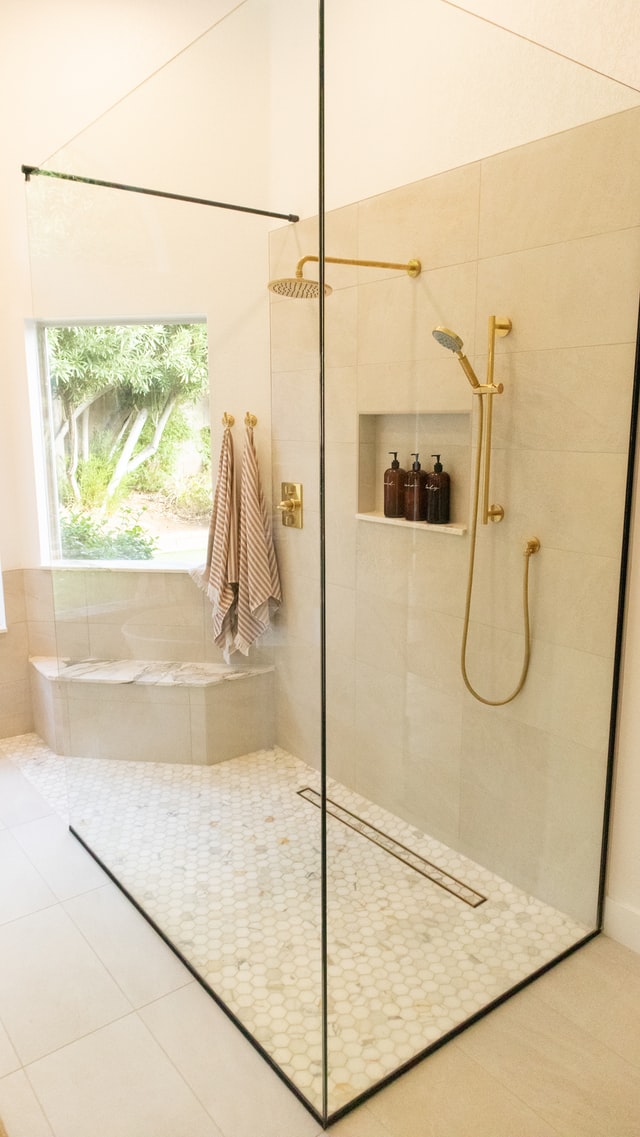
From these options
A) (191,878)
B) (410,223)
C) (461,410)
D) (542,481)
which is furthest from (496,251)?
(191,878)

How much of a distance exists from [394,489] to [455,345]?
38 cm

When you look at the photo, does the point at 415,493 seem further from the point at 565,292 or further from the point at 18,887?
the point at 18,887

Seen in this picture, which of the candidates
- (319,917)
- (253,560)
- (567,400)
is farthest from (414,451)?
(319,917)

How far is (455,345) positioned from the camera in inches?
71.0

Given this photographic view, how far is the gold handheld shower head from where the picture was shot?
179 centimetres

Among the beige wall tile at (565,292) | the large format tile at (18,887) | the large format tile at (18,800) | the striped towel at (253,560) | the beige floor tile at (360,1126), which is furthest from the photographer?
the large format tile at (18,800)

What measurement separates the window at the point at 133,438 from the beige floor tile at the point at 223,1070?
1.17 meters

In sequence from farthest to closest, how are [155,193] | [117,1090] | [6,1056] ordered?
[155,193] → [6,1056] → [117,1090]

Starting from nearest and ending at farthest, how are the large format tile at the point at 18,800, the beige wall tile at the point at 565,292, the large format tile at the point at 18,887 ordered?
1. the beige wall tile at the point at 565,292
2. the large format tile at the point at 18,887
3. the large format tile at the point at 18,800

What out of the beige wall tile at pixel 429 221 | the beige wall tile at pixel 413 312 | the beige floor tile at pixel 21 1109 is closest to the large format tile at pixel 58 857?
the beige floor tile at pixel 21 1109

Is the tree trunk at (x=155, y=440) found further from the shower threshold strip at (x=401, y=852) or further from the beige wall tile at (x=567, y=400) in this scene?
the shower threshold strip at (x=401, y=852)

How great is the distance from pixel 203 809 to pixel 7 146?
110 inches

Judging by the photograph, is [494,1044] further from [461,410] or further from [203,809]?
[461,410]

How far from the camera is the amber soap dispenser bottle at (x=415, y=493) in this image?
181 cm
